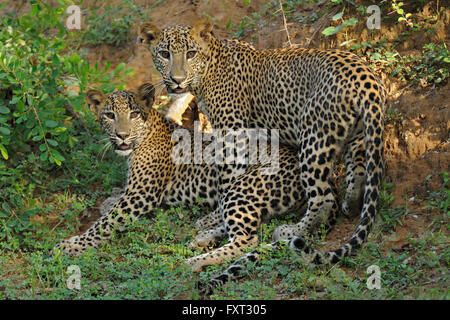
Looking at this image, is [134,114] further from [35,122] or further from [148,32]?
[35,122]

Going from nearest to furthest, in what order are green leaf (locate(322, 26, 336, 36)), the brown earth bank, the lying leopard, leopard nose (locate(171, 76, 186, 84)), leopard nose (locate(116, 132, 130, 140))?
the brown earth bank
the lying leopard
leopard nose (locate(171, 76, 186, 84))
leopard nose (locate(116, 132, 130, 140))
green leaf (locate(322, 26, 336, 36))

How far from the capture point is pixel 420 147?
7.73 metres

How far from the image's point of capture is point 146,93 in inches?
344

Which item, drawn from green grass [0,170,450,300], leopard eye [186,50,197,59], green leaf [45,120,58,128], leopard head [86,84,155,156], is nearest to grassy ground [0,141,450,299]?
green grass [0,170,450,300]

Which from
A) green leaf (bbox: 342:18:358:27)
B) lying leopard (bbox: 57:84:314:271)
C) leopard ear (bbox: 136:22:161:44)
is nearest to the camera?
lying leopard (bbox: 57:84:314:271)

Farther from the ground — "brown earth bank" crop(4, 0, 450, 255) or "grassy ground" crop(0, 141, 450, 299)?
"brown earth bank" crop(4, 0, 450, 255)

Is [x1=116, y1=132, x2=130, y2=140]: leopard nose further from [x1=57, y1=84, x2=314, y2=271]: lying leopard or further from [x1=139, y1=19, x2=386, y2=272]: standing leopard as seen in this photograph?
[x1=139, y1=19, x2=386, y2=272]: standing leopard

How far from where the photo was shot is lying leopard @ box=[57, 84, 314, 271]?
7691mm

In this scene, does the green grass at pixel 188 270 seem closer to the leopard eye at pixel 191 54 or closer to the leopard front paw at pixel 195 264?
the leopard front paw at pixel 195 264

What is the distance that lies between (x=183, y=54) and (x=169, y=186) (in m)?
1.84

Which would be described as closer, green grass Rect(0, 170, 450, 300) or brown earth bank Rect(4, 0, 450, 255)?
green grass Rect(0, 170, 450, 300)

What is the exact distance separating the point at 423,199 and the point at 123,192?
13.4 ft

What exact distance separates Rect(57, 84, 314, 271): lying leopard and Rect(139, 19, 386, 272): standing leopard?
26cm

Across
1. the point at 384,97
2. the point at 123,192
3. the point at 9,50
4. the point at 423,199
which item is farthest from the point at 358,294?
the point at 9,50
